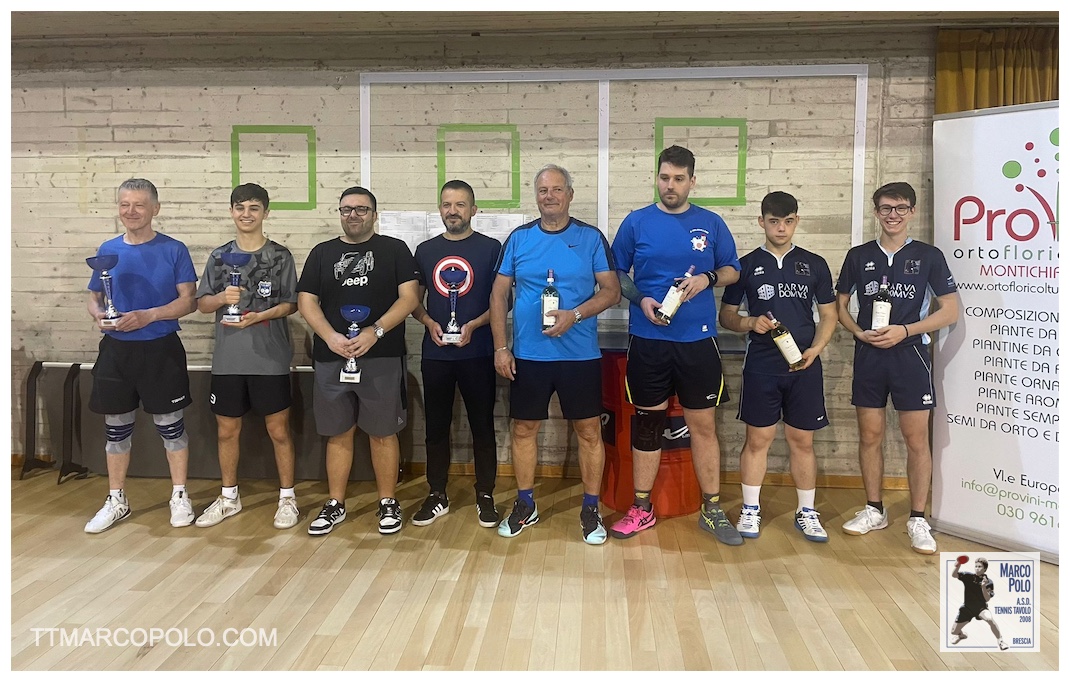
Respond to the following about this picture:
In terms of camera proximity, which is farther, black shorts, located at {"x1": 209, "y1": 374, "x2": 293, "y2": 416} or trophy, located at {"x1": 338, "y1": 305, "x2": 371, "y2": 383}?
black shorts, located at {"x1": 209, "y1": 374, "x2": 293, "y2": 416}

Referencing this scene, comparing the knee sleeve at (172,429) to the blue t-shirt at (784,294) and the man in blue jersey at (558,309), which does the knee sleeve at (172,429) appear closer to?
the man in blue jersey at (558,309)

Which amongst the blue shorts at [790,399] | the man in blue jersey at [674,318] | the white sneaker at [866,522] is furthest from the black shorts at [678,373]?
the white sneaker at [866,522]

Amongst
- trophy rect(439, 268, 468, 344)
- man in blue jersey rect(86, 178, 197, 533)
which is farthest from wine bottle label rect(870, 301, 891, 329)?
man in blue jersey rect(86, 178, 197, 533)

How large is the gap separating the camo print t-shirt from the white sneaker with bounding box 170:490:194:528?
639mm

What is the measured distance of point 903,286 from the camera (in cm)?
314

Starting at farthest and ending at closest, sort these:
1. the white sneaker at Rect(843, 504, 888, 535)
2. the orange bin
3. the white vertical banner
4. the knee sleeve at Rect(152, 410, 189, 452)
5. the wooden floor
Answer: the orange bin, the knee sleeve at Rect(152, 410, 189, 452), the white sneaker at Rect(843, 504, 888, 535), the white vertical banner, the wooden floor

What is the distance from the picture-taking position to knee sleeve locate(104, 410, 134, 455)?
3.39 metres

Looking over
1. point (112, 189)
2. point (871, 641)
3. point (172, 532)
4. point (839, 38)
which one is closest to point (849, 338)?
point (839, 38)

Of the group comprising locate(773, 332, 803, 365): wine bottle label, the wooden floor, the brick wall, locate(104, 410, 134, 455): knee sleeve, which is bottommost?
the wooden floor

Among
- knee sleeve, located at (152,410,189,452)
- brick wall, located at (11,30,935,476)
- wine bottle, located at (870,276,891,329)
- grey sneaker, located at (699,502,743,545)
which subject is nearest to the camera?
wine bottle, located at (870,276,891,329)

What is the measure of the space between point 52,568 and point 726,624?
8.64 feet

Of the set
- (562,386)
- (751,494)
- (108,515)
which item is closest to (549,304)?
(562,386)

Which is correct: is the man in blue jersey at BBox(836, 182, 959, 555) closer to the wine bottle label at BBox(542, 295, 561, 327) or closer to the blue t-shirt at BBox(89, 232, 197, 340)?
the wine bottle label at BBox(542, 295, 561, 327)

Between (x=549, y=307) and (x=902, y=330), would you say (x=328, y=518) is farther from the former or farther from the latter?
(x=902, y=330)
